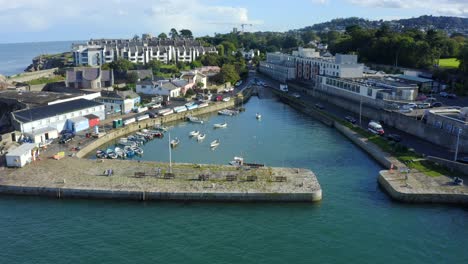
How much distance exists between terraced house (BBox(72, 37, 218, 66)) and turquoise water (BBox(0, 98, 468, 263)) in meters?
46.2

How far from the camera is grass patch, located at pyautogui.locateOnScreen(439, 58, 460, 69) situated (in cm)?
4413

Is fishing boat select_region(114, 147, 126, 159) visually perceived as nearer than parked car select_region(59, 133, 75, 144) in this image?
Yes

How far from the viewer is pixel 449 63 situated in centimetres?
4656

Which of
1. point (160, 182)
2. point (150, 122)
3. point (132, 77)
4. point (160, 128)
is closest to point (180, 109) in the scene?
point (150, 122)

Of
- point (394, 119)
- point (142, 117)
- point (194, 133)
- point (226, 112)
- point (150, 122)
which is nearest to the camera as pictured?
point (194, 133)

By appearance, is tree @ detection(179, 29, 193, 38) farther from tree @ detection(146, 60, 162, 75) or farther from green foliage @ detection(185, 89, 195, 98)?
green foliage @ detection(185, 89, 195, 98)

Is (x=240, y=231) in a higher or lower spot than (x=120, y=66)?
lower

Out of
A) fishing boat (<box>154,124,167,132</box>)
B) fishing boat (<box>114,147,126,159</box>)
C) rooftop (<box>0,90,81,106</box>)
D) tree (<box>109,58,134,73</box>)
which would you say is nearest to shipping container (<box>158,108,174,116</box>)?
fishing boat (<box>154,124,167,132</box>)

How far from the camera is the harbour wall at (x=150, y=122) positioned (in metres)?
24.3

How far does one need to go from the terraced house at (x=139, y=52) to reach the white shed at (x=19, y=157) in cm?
4079

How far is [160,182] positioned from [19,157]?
763 cm

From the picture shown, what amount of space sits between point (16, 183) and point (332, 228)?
558 inches

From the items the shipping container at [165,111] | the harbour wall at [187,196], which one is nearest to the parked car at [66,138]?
the harbour wall at [187,196]

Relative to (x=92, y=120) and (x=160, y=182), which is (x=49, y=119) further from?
(x=160, y=182)
